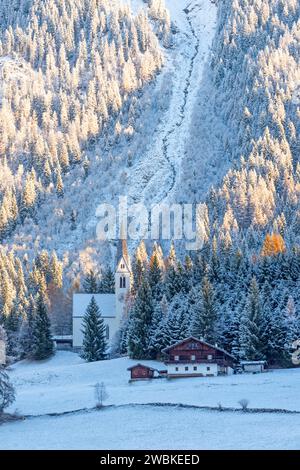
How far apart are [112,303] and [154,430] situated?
65074 millimetres

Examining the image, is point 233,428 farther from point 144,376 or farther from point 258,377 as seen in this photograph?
point 144,376

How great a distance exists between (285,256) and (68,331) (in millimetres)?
44709

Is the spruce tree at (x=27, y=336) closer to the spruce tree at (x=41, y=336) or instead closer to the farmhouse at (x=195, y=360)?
the spruce tree at (x=41, y=336)

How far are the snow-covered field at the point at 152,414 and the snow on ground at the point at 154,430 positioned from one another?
0.19 ft

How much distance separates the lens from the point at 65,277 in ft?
608

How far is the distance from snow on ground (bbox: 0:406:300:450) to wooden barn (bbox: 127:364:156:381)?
15442 mm

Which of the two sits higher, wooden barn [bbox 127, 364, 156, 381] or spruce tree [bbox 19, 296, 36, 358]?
spruce tree [bbox 19, 296, 36, 358]

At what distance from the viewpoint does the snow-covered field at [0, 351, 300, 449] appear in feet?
201

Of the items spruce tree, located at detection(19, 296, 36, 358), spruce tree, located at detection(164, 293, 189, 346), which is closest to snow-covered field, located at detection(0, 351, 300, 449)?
spruce tree, located at detection(164, 293, 189, 346)

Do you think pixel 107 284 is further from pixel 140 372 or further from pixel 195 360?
pixel 140 372

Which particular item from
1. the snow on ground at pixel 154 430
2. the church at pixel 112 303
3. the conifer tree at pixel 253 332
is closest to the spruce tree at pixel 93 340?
the church at pixel 112 303

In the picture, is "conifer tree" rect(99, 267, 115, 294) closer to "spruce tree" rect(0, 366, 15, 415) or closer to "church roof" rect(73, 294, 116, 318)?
"church roof" rect(73, 294, 116, 318)

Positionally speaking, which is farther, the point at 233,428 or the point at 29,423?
the point at 29,423
